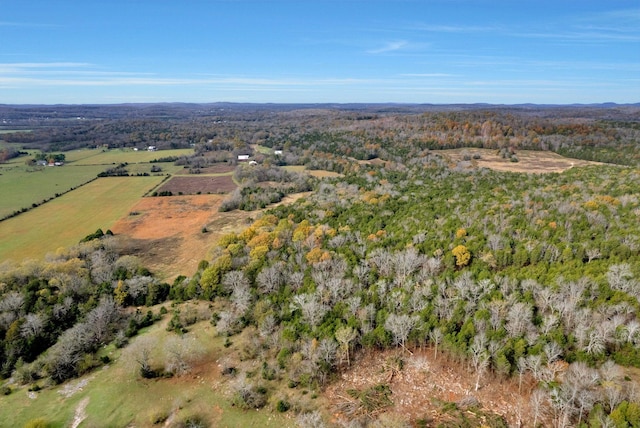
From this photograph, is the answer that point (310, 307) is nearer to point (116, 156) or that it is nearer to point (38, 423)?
point (38, 423)

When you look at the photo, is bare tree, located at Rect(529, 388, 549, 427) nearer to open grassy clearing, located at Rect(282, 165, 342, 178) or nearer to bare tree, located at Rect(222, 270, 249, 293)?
bare tree, located at Rect(222, 270, 249, 293)

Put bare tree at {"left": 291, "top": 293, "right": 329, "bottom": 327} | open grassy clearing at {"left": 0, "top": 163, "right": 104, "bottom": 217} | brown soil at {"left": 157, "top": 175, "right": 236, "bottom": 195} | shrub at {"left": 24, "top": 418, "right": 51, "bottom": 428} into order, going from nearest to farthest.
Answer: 1. shrub at {"left": 24, "top": 418, "right": 51, "bottom": 428}
2. bare tree at {"left": 291, "top": 293, "right": 329, "bottom": 327}
3. open grassy clearing at {"left": 0, "top": 163, "right": 104, "bottom": 217}
4. brown soil at {"left": 157, "top": 175, "right": 236, "bottom": 195}

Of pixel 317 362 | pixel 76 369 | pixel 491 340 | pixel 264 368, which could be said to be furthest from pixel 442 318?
pixel 76 369

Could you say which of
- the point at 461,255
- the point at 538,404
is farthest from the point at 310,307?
the point at 461,255

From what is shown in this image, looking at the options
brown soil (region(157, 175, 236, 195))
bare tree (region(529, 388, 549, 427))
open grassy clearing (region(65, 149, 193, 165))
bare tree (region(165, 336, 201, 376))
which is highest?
open grassy clearing (region(65, 149, 193, 165))

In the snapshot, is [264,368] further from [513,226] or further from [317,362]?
[513,226]

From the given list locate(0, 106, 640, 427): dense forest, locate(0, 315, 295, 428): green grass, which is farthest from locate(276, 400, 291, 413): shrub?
locate(0, 106, 640, 427): dense forest
